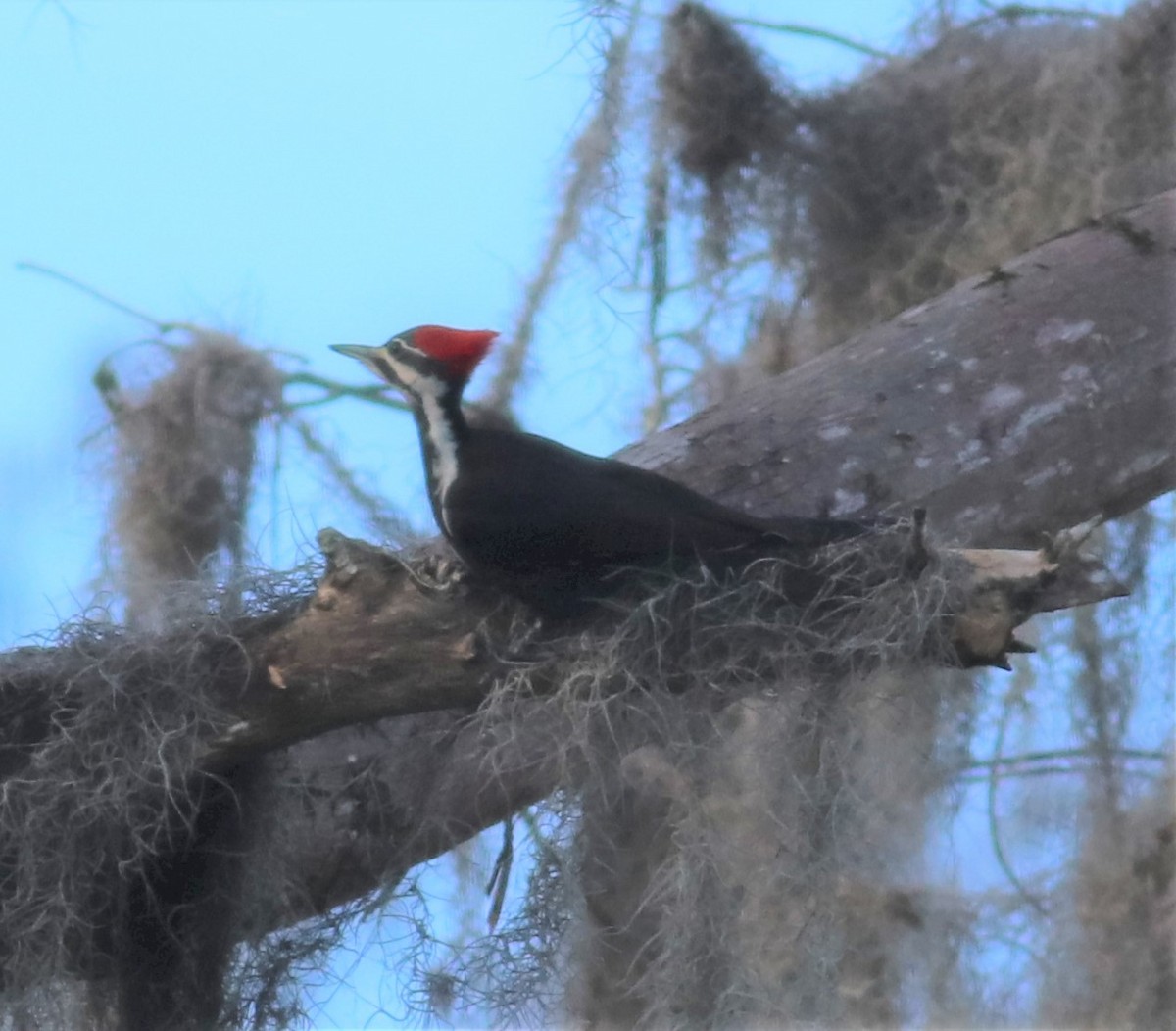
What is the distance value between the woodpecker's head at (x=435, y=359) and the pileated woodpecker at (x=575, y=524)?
0.11m

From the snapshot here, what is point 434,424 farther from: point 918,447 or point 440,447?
point 918,447

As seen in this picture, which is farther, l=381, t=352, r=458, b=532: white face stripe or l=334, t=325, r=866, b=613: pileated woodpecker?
l=381, t=352, r=458, b=532: white face stripe

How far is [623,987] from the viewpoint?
1604 millimetres

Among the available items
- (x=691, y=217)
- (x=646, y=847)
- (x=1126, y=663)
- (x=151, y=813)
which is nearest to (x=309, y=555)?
(x=151, y=813)

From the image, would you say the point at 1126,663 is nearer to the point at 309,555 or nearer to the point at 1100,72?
the point at 1100,72

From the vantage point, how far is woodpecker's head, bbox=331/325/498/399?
155cm

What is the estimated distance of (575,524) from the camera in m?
1.34

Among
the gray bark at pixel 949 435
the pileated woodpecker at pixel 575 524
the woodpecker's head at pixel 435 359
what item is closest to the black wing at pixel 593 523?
the pileated woodpecker at pixel 575 524

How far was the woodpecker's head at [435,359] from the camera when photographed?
1546 millimetres

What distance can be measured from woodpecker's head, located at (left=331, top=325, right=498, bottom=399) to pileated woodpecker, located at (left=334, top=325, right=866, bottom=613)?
0.11 metres

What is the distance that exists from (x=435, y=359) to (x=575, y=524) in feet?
0.96

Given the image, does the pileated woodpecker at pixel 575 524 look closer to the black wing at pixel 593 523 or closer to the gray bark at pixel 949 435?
the black wing at pixel 593 523

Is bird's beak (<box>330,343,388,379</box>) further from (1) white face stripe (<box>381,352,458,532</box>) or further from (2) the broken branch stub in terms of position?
(2) the broken branch stub

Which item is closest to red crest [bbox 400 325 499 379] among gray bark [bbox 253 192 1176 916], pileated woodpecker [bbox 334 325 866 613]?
pileated woodpecker [bbox 334 325 866 613]
